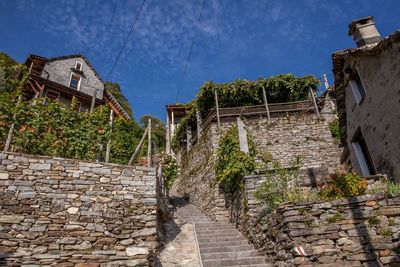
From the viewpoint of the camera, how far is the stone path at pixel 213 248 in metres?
6.74

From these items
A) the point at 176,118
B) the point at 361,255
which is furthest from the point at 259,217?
the point at 176,118

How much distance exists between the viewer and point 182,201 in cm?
1470

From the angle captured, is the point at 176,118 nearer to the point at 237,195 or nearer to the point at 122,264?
the point at 237,195

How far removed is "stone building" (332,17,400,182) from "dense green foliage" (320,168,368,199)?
1490 millimetres

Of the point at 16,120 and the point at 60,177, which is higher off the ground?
the point at 16,120

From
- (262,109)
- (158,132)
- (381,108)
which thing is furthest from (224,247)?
(158,132)

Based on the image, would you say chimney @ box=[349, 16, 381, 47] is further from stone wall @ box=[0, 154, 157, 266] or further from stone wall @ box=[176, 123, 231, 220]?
stone wall @ box=[0, 154, 157, 266]

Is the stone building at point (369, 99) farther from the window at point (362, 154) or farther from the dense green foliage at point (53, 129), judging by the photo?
the dense green foliage at point (53, 129)

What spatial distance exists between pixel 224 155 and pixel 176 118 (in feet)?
50.1

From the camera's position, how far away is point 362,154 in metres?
8.87

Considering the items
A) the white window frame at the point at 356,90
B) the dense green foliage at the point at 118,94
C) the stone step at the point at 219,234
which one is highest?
the dense green foliage at the point at 118,94

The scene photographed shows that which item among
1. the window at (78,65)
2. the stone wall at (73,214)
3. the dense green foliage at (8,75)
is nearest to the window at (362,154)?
the stone wall at (73,214)

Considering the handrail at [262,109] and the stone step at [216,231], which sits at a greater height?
→ the handrail at [262,109]

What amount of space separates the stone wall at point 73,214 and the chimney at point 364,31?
7911 millimetres
